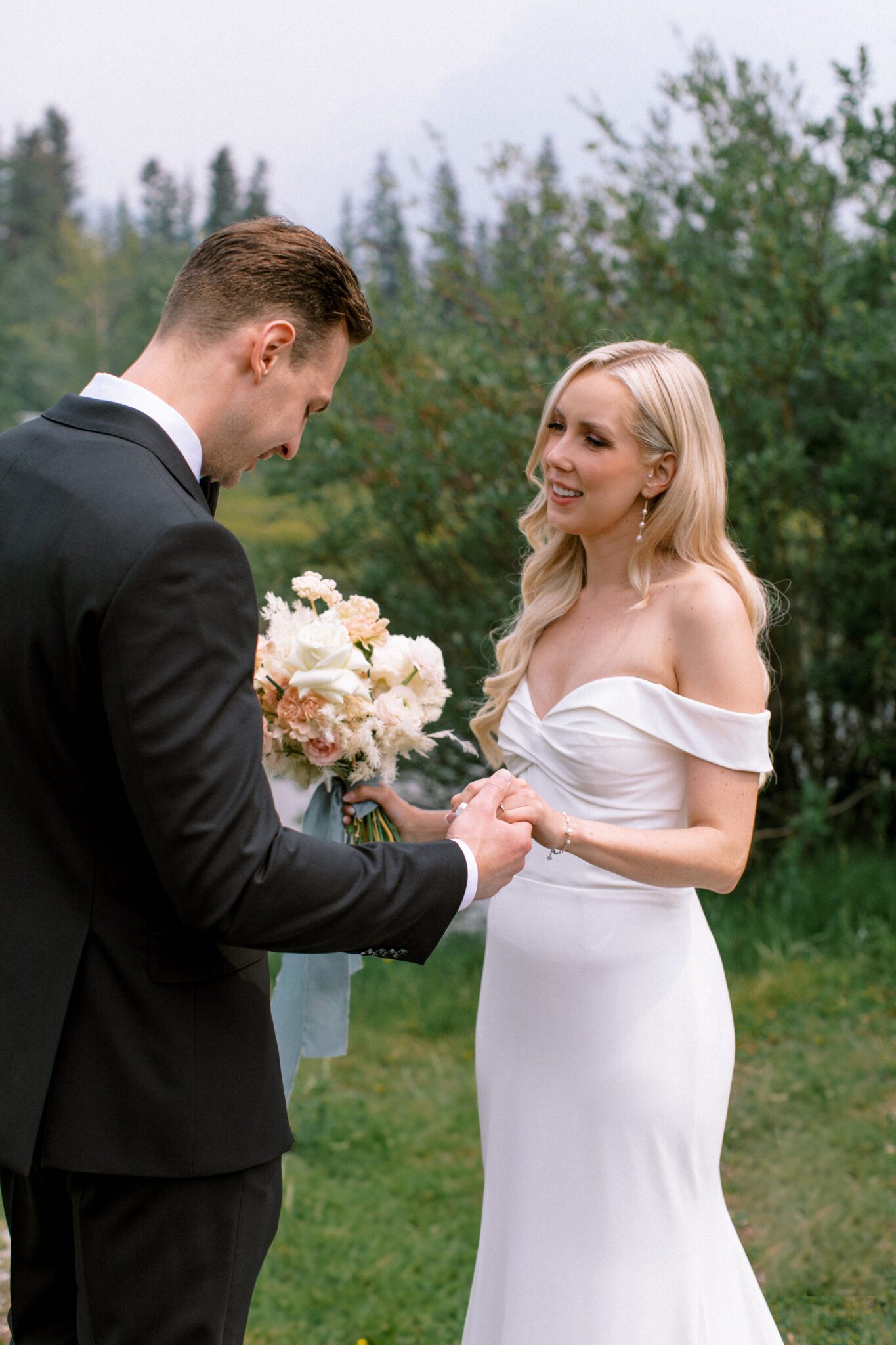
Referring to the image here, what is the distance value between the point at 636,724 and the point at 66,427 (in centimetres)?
145

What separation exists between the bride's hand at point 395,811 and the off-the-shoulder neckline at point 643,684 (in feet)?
1.26

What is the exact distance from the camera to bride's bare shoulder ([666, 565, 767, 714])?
279 cm

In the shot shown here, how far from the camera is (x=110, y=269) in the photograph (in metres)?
51.9

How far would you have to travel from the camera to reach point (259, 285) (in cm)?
213

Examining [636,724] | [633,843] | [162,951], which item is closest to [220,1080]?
[162,951]

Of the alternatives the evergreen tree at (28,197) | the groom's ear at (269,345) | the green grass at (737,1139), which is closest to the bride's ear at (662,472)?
the groom's ear at (269,345)

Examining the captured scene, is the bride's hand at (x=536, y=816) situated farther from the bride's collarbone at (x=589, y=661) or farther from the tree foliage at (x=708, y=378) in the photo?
the tree foliage at (x=708, y=378)

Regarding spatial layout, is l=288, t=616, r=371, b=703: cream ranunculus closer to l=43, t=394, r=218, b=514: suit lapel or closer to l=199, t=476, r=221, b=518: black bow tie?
l=199, t=476, r=221, b=518: black bow tie

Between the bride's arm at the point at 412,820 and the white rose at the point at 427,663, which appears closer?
the white rose at the point at 427,663

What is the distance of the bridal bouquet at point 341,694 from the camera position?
8.48 ft

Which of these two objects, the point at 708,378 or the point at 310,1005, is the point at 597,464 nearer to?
the point at 310,1005

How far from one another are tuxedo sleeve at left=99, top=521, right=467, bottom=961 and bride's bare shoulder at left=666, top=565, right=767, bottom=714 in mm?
1165

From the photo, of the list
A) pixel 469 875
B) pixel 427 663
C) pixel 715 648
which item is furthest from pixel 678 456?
pixel 469 875

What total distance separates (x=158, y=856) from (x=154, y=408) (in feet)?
2.55
